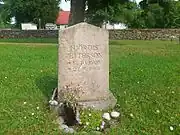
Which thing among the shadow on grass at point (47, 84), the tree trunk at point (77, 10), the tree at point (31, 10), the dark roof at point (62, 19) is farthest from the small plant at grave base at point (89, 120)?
the dark roof at point (62, 19)

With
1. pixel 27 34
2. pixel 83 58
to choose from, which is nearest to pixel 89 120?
pixel 83 58

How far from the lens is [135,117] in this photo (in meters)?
6.73

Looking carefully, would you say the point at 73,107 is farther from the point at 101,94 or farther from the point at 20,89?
the point at 20,89

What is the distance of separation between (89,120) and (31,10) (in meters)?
51.3

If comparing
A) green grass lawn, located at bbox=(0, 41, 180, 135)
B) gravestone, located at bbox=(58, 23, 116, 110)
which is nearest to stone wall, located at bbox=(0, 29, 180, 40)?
green grass lawn, located at bbox=(0, 41, 180, 135)

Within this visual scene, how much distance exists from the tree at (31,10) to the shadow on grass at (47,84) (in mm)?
46221

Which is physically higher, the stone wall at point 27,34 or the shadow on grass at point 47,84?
the stone wall at point 27,34

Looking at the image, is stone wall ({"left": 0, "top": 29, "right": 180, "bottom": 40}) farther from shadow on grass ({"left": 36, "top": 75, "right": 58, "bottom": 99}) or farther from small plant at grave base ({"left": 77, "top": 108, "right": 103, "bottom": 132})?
small plant at grave base ({"left": 77, "top": 108, "right": 103, "bottom": 132})

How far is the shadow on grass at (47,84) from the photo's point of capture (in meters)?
7.90

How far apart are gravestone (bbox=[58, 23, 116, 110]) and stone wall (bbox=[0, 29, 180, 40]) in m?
29.6

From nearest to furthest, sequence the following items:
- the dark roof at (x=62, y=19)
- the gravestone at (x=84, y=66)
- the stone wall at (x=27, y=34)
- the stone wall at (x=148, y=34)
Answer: the gravestone at (x=84, y=66) → the stone wall at (x=148, y=34) → the stone wall at (x=27, y=34) → the dark roof at (x=62, y=19)

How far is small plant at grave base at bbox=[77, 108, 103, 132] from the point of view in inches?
247

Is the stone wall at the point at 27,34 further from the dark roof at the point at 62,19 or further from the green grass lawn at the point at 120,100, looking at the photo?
the dark roof at the point at 62,19

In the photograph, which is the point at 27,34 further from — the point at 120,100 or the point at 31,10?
the point at 120,100
